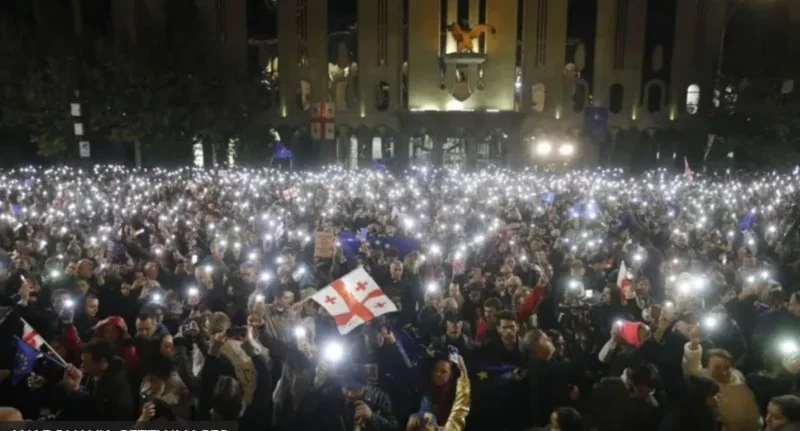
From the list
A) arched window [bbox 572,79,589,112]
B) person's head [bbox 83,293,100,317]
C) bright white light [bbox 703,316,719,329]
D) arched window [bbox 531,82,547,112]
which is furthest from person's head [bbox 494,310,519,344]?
arched window [bbox 572,79,589,112]

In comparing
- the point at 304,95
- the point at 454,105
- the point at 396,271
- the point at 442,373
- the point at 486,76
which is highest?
the point at 486,76

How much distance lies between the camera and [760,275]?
8.74 meters

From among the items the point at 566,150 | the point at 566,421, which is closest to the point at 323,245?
the point at 566,421

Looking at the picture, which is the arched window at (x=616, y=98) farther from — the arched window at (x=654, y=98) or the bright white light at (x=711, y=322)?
the bright white light at (x=711, y=322)

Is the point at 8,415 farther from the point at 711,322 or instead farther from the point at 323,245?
the point at 323,245

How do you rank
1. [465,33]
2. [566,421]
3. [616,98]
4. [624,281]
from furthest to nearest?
[616,98] → [465,33] → [624,281] → [566,421]

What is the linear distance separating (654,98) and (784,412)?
1621 inches

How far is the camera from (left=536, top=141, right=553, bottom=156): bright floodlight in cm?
4075

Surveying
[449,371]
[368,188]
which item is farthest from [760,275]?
[368,188]

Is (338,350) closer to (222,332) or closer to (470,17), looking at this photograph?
(222,332)

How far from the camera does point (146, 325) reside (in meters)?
6.62

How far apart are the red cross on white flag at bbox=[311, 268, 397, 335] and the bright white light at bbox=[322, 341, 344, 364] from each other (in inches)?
32.2

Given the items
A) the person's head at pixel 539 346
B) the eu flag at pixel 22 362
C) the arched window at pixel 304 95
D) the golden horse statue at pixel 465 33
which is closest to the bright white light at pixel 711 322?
the person's head at pixel 539 346

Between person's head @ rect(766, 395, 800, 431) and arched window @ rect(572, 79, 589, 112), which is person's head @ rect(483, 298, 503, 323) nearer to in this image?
person's head @ rect(766, 395, 800, 431)
